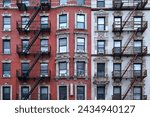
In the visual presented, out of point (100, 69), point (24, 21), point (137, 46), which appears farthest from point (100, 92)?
point (24, 21)

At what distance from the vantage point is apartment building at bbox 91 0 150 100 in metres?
29.4

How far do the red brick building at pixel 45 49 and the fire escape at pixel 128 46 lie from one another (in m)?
2.84

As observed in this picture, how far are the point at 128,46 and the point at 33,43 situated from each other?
9.90m

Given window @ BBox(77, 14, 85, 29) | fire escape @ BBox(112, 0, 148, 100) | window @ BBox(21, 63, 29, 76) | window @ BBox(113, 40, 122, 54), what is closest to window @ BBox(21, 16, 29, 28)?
window @ BBox(21, 63, 29, 76)

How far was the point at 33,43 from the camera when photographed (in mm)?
30297

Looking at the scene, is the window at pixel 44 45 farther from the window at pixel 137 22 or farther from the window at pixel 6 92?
the window at pixel 137 22

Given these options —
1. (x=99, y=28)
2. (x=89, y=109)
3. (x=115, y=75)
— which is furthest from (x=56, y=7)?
(x=89, y=109)

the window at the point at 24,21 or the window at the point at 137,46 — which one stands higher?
the window at the point at 24,21

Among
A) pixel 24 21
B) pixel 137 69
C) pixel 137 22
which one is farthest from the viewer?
pixel 24 21

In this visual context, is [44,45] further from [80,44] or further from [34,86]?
[34,86]

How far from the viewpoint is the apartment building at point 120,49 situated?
29.4m

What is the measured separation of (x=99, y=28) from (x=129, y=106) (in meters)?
27.4

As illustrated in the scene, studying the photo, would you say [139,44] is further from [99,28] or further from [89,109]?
[89,109]

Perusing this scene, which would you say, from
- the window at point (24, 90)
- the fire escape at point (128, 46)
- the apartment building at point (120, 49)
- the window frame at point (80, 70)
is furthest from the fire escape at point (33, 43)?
the fire escape at point (128, 46)
